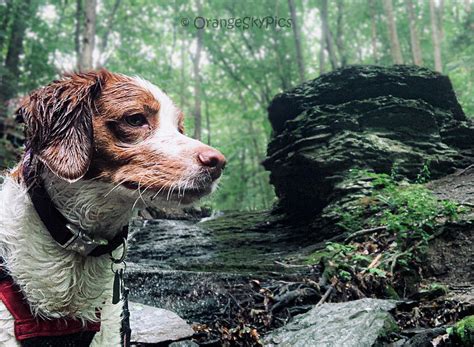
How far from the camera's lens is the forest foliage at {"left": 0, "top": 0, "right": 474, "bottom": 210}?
51.0 ft

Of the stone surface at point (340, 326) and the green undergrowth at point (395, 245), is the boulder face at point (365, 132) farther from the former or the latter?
the stone surface at point (340, 326)

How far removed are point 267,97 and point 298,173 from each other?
59.0ft

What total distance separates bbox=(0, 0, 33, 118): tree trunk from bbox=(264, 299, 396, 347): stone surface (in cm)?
1221

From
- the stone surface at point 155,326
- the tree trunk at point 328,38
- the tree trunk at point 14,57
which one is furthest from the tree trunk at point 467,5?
the stone surface at point 155,326

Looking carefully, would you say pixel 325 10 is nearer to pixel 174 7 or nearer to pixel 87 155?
pixel 174 7

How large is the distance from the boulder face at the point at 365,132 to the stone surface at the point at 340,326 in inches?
209

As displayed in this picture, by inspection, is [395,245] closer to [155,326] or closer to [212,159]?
[155,326]

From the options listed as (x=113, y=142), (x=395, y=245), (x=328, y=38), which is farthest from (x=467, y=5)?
(x=113, y=142)

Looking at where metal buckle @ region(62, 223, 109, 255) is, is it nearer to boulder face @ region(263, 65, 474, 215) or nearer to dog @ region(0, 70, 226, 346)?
dog @ region(0, 70, 226, 346)

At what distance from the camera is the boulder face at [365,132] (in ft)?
29.6

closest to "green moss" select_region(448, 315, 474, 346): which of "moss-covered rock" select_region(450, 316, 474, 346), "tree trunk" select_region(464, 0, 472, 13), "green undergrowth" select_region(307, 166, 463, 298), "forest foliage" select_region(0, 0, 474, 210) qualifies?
"moss-covered rock" select_region(450, 316, 474, 346)

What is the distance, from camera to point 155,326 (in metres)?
3.83

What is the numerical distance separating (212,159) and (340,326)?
7.48 ft

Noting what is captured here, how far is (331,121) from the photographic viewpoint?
1007 centimetres
